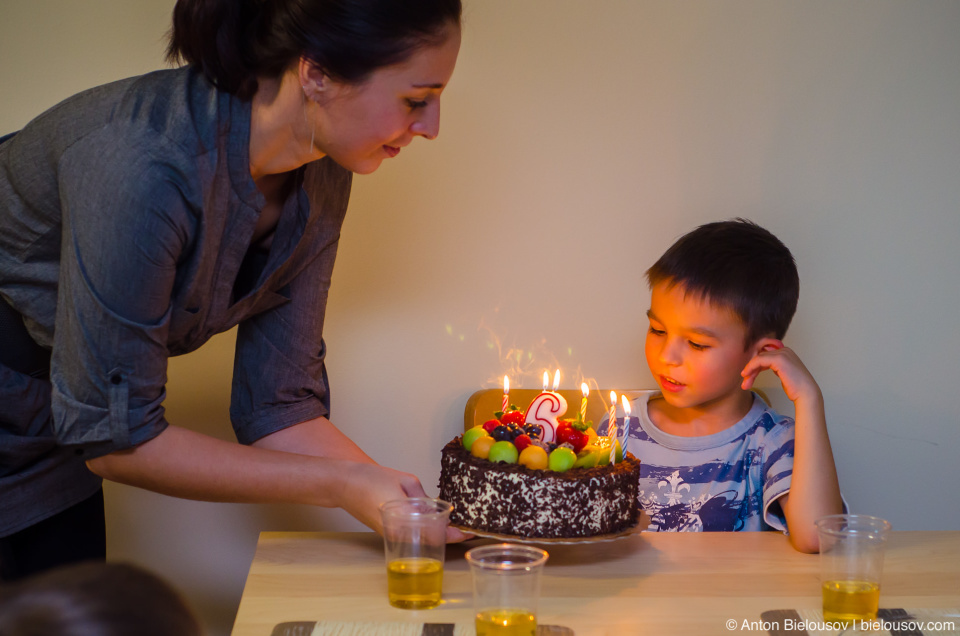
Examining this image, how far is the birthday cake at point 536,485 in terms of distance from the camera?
4.01 ft

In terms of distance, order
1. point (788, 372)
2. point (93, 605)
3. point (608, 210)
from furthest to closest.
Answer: point (608, 210) < point (788, 372) < point (93, 605)

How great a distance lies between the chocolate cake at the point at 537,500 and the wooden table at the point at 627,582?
0.06 meters

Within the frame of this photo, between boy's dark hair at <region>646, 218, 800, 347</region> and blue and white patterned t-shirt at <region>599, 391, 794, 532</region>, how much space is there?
0.65 feet

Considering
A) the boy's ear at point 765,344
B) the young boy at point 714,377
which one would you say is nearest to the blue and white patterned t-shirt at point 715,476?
the young boy at point 714,377

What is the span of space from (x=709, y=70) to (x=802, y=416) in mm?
1032

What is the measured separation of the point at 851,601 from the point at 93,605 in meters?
0.88

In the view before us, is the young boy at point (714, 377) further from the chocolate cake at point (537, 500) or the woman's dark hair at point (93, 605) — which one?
the woman's dark hair at point (93, 605)

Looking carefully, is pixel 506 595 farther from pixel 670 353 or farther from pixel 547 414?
pixel 670 353

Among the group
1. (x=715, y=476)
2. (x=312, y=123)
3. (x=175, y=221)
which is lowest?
(x=715, y=476)

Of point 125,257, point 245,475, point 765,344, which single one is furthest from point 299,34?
point 765,344

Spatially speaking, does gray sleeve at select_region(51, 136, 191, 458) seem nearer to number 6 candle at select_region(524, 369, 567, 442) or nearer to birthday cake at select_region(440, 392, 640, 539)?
birthday cake at select_region(440, 392, 640, 539)

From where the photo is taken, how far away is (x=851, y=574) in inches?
41.6

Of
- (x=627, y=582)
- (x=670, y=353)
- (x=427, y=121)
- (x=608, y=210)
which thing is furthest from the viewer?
(x=608, y=210)

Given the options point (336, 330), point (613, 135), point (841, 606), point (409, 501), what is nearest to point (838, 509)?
point (841, 606)
